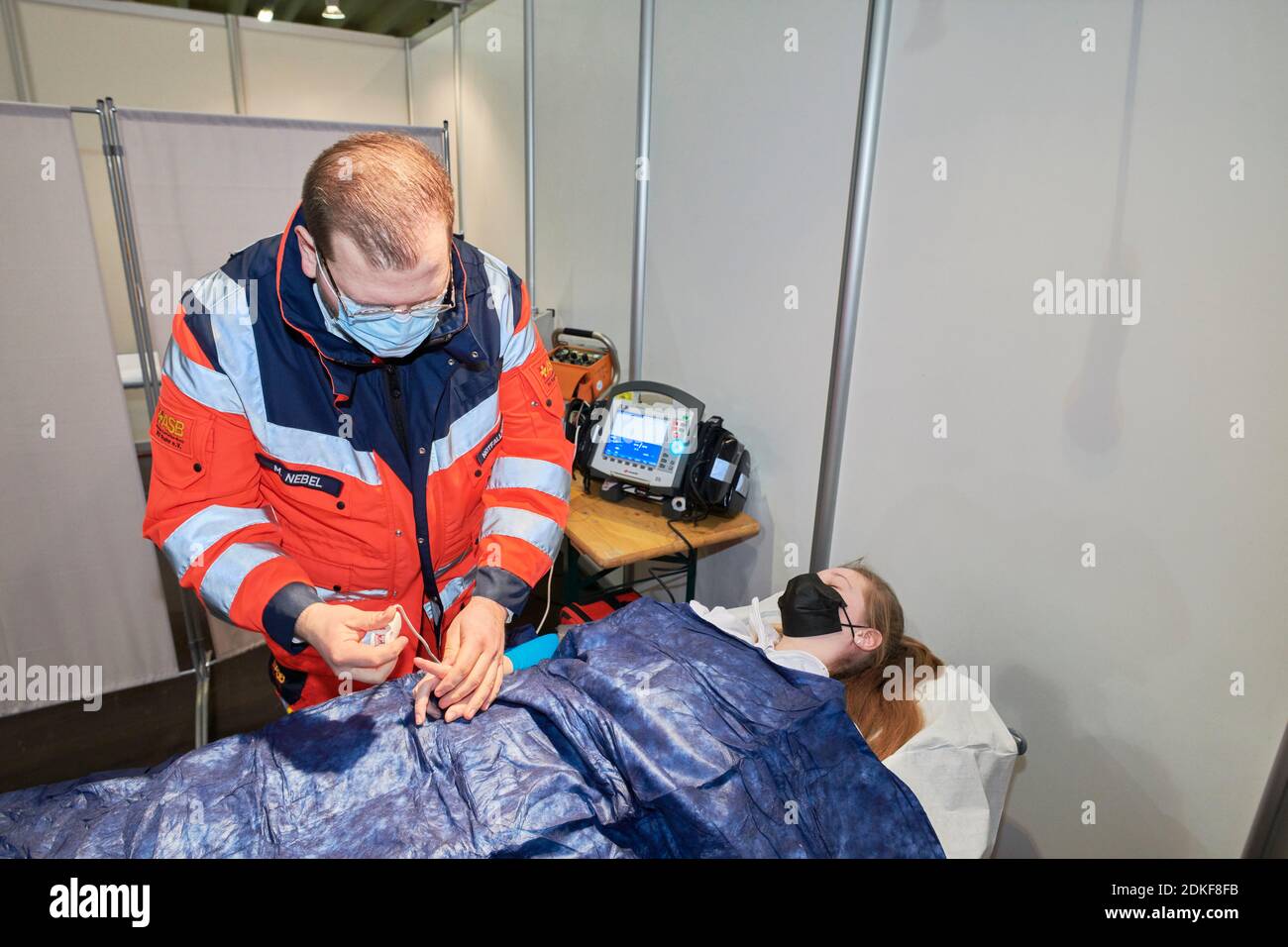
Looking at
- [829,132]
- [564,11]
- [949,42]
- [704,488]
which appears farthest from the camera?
[564,11]

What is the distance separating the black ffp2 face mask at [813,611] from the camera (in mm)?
1765

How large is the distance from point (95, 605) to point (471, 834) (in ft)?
7.63

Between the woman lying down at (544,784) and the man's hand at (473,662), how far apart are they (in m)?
0.05

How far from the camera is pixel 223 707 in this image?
9.32ft

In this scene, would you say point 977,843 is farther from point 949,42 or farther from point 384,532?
point 949,42

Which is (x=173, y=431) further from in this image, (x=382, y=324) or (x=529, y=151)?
(x=529, y=151)

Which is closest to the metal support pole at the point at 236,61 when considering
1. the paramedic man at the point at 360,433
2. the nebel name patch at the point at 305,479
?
the paramedic man at the point at 360,433

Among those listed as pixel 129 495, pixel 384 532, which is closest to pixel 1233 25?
pixel 384 532

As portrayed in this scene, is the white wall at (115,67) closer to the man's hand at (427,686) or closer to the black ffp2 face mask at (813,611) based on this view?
the man's hand at (427,686)

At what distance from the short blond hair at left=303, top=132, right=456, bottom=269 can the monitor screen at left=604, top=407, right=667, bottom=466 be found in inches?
61.9

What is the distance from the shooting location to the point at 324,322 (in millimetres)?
1275

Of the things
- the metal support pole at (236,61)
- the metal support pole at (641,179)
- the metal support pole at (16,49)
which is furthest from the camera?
the metal support pole at (236,61)

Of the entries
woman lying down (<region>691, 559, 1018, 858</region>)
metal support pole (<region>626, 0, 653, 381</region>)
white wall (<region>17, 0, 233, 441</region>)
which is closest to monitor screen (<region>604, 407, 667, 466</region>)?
metal support pole (<region>626, 0, 653, 381</region>)

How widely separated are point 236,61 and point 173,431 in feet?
16.6
